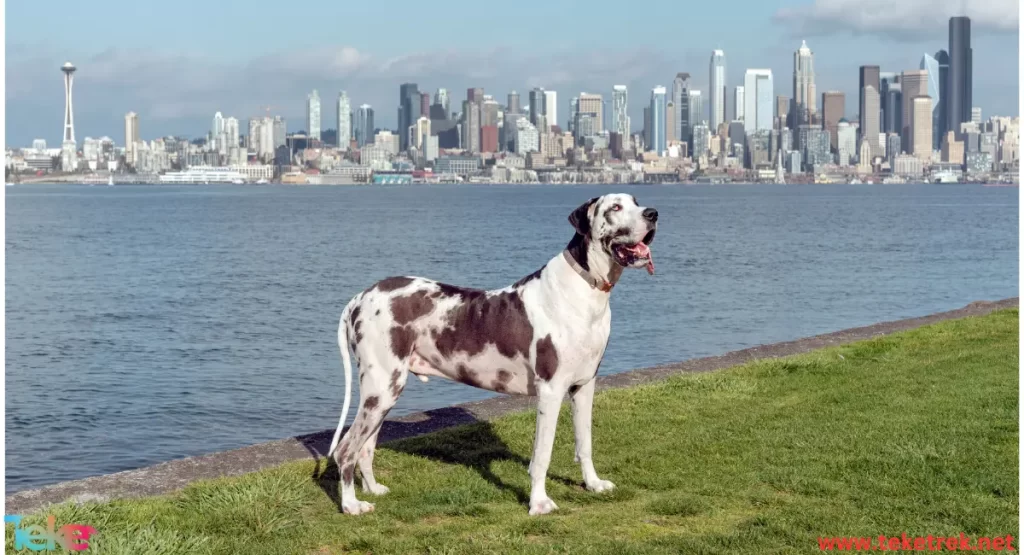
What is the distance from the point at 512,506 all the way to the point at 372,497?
1002mm

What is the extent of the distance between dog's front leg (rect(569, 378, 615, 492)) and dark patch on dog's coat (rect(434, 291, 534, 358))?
57cm

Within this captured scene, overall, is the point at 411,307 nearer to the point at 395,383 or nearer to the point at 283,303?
the point at 395,383

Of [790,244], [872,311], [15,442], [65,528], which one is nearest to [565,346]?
[65,528]

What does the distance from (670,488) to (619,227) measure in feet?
6.56

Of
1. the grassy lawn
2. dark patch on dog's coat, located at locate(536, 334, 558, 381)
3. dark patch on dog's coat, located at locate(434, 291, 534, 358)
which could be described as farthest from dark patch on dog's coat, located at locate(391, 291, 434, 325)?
the grassy lawn

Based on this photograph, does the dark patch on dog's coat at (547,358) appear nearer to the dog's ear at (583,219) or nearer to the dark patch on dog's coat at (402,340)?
the dog's ear at (583,219)

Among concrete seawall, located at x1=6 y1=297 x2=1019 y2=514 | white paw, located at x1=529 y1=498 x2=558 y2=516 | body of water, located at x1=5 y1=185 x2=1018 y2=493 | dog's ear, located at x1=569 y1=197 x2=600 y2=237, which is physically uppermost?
dog's ear, located at x1=569 y1=197 x2=600 y2=237

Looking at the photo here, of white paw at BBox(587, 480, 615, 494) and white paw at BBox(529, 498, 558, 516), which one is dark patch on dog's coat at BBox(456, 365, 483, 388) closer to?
white paw at BBox(529, 498, 558, 516)

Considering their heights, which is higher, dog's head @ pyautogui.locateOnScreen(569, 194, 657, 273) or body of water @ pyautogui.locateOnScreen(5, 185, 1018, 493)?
dog's head @ pyautogui.locateOnScreen(569, 194, 657, 273)

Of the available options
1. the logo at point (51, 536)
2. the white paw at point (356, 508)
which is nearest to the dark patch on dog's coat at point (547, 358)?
the white paw at point (356, 508)

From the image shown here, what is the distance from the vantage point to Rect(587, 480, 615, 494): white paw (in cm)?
802

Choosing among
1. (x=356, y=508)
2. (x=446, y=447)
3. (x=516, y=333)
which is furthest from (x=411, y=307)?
(x=446, y=447)

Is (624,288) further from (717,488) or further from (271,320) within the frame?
(717,488)

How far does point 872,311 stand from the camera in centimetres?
3438
